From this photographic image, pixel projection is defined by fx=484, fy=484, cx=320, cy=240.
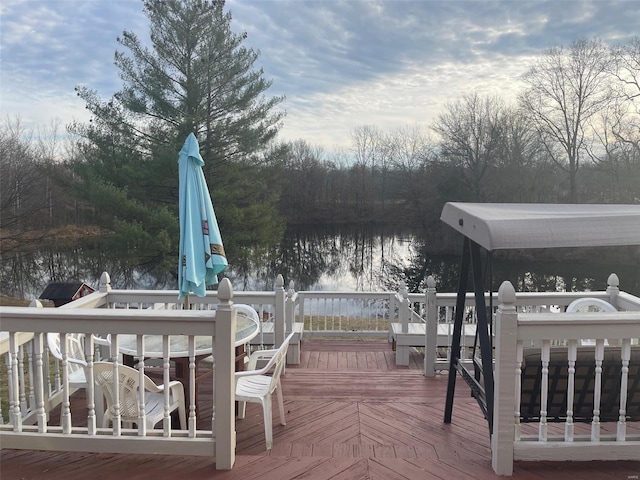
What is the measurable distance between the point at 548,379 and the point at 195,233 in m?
2.55

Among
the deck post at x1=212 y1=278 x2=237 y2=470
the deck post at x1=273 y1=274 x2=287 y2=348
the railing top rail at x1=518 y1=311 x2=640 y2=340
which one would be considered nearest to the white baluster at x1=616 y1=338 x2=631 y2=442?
the railing top rail at x1=518 y1=311 x2=640 y2=340

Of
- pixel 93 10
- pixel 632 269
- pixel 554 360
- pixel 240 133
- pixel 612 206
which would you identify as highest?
pixel 93 10

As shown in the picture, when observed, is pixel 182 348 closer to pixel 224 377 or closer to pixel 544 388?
pixel 224 377

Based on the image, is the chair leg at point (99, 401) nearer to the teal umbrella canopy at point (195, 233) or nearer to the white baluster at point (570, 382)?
the teal umbrella canopy at point (195, 233)

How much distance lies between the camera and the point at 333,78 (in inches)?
861

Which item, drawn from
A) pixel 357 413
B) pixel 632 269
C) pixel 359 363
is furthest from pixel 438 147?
pixel 357 413

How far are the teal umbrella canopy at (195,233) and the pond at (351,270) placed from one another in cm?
1198

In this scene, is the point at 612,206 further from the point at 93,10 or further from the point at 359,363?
the point at 93,10

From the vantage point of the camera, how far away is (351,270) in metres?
22.5

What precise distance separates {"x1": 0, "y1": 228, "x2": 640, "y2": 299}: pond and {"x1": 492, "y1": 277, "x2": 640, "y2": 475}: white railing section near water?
532 inches

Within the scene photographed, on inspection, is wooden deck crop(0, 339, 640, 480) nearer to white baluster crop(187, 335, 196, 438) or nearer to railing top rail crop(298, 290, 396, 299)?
white baluster crop(187, 335, 196, 438)

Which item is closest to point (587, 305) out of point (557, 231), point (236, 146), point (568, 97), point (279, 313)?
point (557, 231)

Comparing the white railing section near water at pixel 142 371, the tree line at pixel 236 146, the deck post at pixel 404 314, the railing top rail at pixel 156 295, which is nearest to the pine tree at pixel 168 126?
the tree line at pixel 236 146

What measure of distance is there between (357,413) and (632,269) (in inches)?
759
